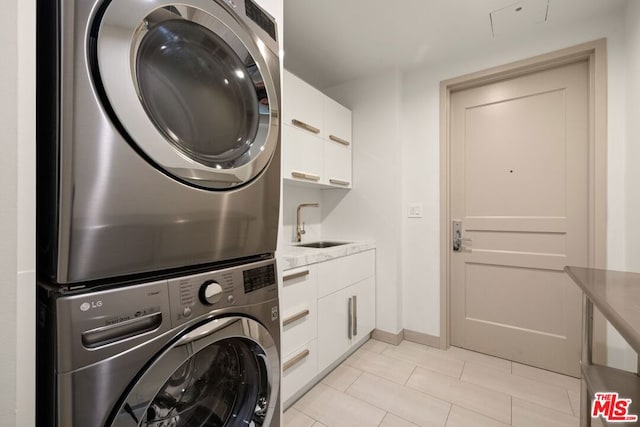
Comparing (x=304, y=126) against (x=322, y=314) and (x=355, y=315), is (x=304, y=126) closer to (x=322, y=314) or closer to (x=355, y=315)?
A: (x=322, y=314)

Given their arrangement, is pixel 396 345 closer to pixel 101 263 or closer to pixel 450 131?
pixel 450 131

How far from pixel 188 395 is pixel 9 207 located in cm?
63

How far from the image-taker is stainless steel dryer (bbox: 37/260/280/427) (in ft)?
1.69

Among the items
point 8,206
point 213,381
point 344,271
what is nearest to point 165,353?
point 213,381

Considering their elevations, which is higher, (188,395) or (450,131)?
(450,131)

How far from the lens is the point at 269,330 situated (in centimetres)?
90

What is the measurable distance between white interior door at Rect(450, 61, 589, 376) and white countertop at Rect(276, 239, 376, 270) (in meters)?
0.80

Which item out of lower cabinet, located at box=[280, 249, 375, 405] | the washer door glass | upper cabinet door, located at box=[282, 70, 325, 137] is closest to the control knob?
the washer door glass

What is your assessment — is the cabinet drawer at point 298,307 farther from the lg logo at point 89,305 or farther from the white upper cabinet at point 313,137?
the lg logo at point 89,305

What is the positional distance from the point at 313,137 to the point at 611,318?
1769 mm

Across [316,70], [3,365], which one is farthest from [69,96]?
[316,70]

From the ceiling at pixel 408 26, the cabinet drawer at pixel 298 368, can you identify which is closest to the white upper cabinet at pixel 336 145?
the ceiling at pixel 408 26

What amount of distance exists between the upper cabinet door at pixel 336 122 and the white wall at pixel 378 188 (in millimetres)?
105

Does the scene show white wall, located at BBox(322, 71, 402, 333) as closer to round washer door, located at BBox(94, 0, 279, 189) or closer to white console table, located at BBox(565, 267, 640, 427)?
white console table, located at BBox(565, 267, 640, 427)
